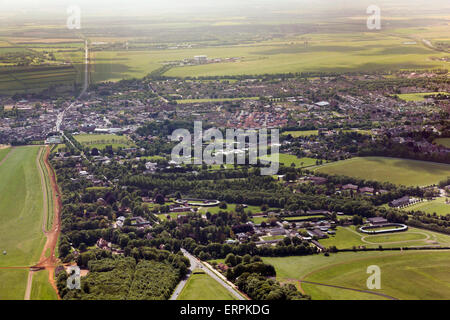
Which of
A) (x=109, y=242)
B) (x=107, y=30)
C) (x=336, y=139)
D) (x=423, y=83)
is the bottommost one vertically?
(x=109, y=242)

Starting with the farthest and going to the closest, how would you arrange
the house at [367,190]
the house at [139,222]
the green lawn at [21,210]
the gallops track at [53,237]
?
the house at [367,190] < the house at [139,222] < the green lawn at [21,210] < the gallops track at [53,237]

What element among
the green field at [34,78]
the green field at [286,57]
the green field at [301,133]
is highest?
the green field at [286,57]

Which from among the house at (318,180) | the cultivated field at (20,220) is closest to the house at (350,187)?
the house at (318,180)

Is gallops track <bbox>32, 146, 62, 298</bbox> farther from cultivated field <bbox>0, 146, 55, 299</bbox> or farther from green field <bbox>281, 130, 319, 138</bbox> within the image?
green field <bbox>281, 130, 319, 138</bbox>

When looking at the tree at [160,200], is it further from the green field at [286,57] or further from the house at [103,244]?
the green field at [286,57]

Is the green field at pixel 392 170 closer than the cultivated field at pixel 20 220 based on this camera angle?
No
